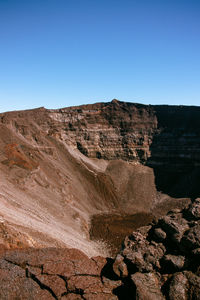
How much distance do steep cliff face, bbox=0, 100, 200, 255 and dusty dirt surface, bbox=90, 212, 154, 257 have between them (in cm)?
135

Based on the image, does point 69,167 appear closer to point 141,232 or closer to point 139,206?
point 139,206

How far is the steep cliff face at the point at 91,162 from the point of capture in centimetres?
2777

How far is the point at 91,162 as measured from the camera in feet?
162

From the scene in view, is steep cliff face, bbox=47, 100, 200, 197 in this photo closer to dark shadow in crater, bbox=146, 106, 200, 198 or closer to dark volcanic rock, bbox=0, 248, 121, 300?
dark shadow in crater, bbox=146, 106, 200, 198

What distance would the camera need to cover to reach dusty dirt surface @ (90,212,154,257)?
25.8 metres

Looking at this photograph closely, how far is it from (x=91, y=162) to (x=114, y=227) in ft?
68.9

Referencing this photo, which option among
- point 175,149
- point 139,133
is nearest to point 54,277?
point 175,149

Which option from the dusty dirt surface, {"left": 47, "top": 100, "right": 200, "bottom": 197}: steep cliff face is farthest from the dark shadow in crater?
the dusty dirt surface

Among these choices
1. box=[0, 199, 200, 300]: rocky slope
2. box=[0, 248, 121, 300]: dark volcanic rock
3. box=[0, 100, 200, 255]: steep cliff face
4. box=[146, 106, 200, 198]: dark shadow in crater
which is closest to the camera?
box=[0, 199, 200, 300]: rocky slope

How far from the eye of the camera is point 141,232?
1077 cm

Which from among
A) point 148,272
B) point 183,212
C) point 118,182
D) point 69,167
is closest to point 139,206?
point 118,182

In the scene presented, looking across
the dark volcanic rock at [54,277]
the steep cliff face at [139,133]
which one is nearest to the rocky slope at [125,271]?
the dark volcanic rock at [54,277]

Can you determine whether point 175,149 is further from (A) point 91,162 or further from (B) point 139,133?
(A) point 91,162

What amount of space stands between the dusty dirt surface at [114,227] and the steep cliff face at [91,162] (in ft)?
4.42
